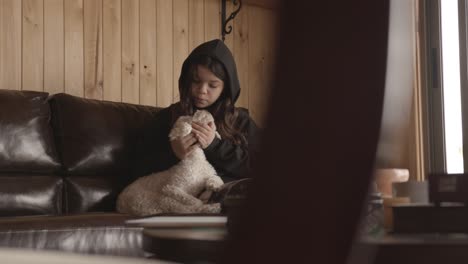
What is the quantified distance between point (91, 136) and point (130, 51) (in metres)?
0.69

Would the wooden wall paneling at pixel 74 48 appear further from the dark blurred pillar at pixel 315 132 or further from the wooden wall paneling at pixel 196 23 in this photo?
the dark blurred pillar at pixel 315 132

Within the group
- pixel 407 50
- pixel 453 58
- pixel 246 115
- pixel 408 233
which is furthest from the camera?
pixel 453 58

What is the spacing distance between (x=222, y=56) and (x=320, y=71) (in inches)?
101

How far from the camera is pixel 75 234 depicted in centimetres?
191

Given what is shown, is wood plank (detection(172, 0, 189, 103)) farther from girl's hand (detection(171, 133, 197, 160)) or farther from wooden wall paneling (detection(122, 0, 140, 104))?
girl's hand (detection(171, 133, 197, 160))

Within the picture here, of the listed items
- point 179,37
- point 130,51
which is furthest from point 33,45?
point 179,37

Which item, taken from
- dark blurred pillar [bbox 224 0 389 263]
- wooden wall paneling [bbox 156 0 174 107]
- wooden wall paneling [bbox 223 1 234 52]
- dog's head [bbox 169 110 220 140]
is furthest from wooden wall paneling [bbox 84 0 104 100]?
dark blurred pillar [bbox 224 0 389 263]

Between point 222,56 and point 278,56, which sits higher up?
point 222,56

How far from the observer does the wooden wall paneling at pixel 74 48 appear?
2.97m

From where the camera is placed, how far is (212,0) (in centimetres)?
360

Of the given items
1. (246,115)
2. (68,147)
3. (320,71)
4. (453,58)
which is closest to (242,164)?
(246,115)

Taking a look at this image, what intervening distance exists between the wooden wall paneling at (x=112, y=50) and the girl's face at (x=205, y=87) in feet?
1.96

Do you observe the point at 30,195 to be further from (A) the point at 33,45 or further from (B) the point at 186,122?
(A) the point at 33,45

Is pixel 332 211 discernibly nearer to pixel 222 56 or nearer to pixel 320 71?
pixel 320 71
